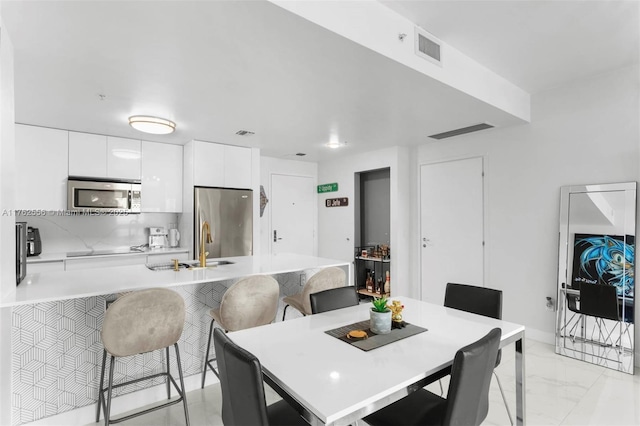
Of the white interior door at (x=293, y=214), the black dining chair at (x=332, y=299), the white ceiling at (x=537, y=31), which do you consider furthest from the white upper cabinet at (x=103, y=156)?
the white ceiling at (x=537, y=31)

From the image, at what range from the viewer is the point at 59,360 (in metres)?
2.08

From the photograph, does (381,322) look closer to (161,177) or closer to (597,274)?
(597,274)

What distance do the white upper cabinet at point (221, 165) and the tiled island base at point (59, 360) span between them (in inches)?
104

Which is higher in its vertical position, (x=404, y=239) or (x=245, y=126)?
(x=245, y=126)

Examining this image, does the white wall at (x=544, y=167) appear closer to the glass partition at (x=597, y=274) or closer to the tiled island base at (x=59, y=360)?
the glass partition at (x=597, y=274)

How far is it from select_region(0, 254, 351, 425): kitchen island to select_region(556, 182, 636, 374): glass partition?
115 inches

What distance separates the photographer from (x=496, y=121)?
11.9 ft

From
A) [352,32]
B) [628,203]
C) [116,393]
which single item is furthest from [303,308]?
[628,203]

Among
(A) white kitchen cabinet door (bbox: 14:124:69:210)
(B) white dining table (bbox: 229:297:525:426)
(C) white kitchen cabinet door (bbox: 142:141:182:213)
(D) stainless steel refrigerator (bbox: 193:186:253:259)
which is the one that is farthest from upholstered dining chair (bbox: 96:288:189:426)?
(C) white kitchen cabinet door (bbox: 142:141:182:213)

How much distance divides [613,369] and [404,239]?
256 centimetres

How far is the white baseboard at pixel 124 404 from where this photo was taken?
2.07 metres

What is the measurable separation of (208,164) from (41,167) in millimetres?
1831

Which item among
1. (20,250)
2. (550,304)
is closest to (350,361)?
(20,250)

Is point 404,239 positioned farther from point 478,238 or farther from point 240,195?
point 240,195
